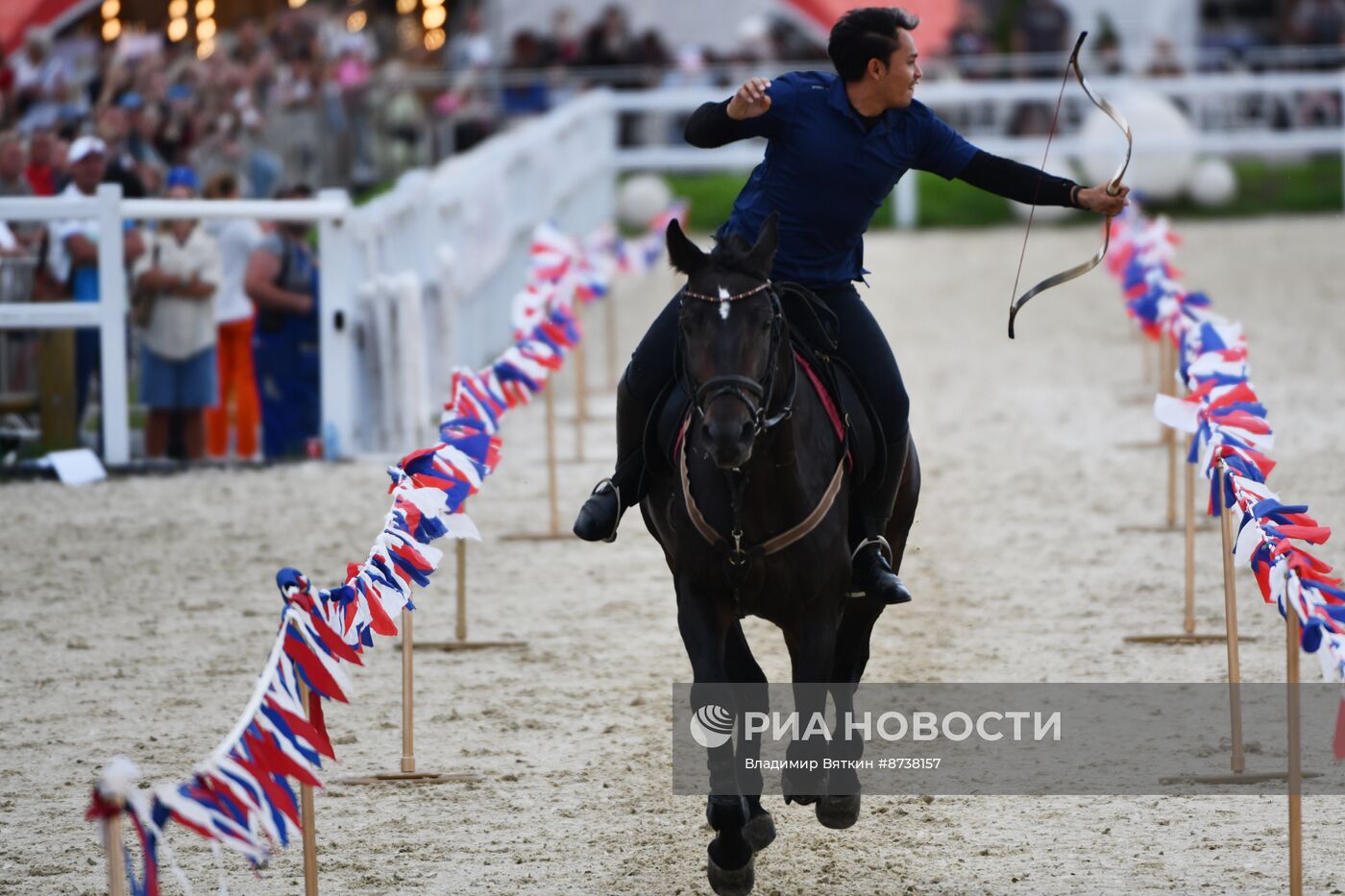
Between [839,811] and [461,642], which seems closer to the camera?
[839,811]

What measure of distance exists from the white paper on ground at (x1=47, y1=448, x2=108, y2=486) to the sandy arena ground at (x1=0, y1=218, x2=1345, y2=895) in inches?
5.5

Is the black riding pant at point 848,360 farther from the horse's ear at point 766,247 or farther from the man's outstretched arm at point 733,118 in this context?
the horse's ear at point 766,247

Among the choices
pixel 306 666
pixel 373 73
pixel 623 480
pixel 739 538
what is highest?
pixel 373 73

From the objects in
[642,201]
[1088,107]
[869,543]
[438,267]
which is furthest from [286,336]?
[1088,107]

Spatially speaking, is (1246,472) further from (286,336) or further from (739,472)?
(286,336)

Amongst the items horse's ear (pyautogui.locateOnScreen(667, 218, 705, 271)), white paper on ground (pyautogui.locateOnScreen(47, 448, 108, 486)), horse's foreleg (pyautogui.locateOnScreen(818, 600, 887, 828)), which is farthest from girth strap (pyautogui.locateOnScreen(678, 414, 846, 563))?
white paper on ground (pyautogui.locateOnScreen(47, 448, 108, 486))

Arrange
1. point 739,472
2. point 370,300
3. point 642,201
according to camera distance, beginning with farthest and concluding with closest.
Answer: point 642,201, point 370,300, point 739,472

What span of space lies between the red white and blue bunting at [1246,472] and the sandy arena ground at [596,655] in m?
1.13

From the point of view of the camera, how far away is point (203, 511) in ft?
43.5

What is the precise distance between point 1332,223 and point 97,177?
18.3 meters

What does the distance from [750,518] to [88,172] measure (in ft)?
31.6

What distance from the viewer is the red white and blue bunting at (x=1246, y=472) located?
5309 mm

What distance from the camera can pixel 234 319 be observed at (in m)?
14.3

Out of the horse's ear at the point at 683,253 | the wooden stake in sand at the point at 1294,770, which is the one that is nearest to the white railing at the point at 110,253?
the horse's ear at the point at 683,253
